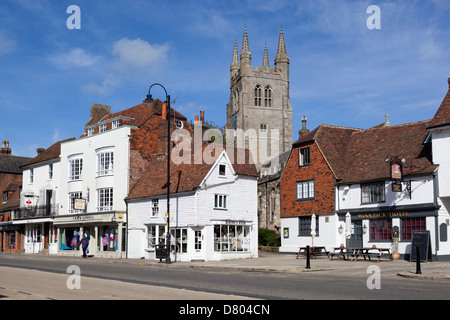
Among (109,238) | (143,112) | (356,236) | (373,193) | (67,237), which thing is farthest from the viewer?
(67,237)

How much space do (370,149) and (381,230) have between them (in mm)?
6174

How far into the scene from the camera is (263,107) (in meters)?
104

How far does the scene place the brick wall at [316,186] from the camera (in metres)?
36.8

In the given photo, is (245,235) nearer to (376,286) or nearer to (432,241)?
(432,241)

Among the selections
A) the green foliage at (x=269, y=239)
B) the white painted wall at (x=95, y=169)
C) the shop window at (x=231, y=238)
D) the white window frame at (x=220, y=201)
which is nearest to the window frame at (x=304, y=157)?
the shop window at (x=231, y=238)

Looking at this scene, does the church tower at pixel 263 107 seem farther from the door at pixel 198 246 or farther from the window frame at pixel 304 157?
the door at pixel 198 246

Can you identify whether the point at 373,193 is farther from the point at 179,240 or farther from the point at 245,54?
the point at 245,54

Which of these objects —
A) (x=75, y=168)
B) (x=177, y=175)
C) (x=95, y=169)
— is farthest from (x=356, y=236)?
(x=75, y=168)

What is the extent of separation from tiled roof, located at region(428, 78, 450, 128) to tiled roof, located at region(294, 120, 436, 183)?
1591 mm

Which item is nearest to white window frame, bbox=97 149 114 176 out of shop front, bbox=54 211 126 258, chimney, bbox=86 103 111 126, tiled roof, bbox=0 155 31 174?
shop front, bbox=54 211 126 258

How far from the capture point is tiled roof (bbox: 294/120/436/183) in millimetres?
32344

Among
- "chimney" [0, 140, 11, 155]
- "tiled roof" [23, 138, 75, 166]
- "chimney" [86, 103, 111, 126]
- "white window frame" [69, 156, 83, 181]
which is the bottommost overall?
"white window frame" [69, 156, 83, 181]

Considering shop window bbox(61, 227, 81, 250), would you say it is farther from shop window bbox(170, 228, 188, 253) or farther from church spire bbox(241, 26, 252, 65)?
church spire bbox(241, 26, 252, 65)
